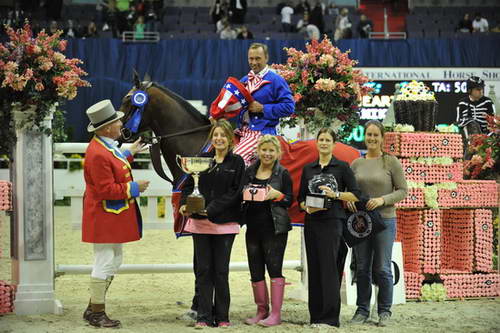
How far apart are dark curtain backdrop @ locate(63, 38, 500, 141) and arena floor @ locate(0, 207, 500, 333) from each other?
29.0ft

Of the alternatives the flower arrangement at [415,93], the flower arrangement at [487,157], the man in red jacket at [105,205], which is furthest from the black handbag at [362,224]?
the flower arrangement at [487,157]

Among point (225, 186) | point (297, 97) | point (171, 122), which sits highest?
point (297, 97)

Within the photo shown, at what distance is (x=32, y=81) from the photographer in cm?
590

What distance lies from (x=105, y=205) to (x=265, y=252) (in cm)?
116

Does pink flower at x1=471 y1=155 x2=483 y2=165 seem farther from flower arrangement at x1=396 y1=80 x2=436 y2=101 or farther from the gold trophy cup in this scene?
the gold trophy cup

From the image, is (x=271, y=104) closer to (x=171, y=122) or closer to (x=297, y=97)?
(x=297, y=97)

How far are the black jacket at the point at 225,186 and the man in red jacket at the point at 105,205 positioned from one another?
436 millimetres

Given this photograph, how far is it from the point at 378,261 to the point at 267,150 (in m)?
1.14

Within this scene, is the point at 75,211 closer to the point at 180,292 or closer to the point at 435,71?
the point at 180,292

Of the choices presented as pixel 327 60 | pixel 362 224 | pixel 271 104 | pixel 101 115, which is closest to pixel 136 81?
pixel 101 115

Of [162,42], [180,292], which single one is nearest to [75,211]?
[180,292]

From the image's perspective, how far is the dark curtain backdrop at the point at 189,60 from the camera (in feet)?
56.2

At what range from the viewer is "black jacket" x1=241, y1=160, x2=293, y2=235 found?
17.3 feet

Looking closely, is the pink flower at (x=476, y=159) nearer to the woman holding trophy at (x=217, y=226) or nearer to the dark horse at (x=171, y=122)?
the dark horse at (x=171, y=122)
